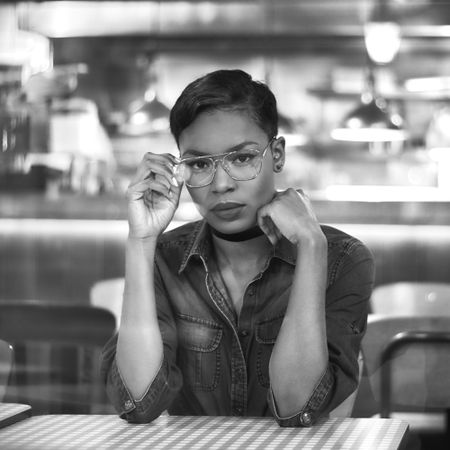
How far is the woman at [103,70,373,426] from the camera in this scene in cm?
158

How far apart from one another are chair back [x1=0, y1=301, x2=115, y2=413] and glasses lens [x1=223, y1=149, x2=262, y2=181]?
177 centimetres

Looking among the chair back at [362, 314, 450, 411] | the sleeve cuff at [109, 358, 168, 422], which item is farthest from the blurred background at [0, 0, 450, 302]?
the sleeve cuff at [109, 358, 168, 422]

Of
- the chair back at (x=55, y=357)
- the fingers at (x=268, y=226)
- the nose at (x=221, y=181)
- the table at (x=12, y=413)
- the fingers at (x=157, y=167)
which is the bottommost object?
the chair back at (x=55, y=357)

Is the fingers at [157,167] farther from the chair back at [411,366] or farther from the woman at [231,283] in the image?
the chair back at [411,366]

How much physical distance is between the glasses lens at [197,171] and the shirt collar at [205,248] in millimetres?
167

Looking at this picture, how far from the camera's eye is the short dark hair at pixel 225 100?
1.74m

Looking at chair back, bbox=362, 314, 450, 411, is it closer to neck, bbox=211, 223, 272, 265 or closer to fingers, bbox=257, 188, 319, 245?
neck, bbox=211, 223, 272, 265

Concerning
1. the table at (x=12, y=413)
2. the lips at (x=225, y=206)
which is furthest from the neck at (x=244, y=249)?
the table at (x=12, y=413)

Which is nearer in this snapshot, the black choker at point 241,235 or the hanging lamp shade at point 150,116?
the black choker at point 241,235

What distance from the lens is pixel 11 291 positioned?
18.6 feet

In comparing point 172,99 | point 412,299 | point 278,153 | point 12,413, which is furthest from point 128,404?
point 172,99

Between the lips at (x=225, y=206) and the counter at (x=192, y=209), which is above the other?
the lips at (x=225, y=206)

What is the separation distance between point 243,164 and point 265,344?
35 centimetres

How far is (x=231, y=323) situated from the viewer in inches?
68.8
